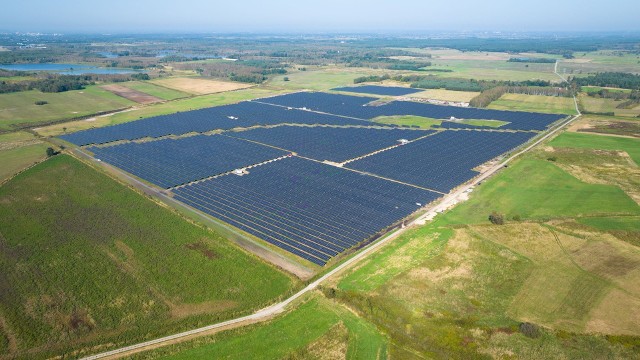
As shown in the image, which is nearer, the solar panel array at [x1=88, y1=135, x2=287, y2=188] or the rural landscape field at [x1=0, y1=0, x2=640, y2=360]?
the rural landscape field at [x1=0, y1=0, x2=640, y2=360]

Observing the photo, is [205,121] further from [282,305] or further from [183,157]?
[282,305]

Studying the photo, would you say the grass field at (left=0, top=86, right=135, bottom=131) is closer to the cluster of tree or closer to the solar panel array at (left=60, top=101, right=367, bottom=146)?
the solar panel array at (left=60, top=101, right=367, bottom=146)

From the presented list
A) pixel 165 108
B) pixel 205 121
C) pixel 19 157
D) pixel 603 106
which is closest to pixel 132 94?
pixel 165 108

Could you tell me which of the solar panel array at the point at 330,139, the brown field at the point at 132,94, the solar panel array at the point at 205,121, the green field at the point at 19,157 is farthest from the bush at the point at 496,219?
the brown field at the point at 132,94

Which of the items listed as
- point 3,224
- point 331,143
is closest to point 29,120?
point 3,224

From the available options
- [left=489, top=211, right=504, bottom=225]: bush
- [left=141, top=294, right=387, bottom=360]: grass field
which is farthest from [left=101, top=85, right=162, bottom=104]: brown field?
[left=141, top=294, right=387, bottom=360]: grass field

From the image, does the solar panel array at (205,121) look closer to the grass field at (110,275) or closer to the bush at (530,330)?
the grass field at (110,275)
